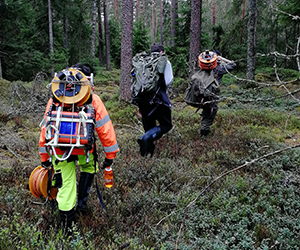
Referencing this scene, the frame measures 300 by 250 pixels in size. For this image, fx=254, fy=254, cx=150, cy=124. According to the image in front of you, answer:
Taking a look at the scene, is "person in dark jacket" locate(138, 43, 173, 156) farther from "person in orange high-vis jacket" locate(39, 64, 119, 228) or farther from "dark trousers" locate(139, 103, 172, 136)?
"person in orange high-vis jacket" locate(39, 64, 119, 228)

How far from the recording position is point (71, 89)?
316cm

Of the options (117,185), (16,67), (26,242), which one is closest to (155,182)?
(117,185)

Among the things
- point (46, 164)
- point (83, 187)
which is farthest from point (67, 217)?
point (46, 164)

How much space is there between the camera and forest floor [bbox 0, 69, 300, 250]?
3.17m

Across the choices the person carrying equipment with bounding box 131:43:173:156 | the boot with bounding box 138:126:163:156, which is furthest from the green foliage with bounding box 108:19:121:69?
the boot with bounding box 138:126:163:156

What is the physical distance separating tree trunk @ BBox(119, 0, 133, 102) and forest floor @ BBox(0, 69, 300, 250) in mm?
3620

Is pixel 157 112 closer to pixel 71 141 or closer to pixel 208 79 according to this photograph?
pixel 208 79

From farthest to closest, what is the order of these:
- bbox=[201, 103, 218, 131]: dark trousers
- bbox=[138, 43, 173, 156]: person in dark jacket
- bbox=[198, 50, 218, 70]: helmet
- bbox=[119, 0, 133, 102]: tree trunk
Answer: bbox=[119, 0, 133, 102]: tree trunk → bbox=[201, 103, 218, 131]: dark trousers → bbox=[198, 50, 218, 70]: helmet → bbox=[138, 43, 173, 156]: person in dark jacket

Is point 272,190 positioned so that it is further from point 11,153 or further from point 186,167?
point 11,153

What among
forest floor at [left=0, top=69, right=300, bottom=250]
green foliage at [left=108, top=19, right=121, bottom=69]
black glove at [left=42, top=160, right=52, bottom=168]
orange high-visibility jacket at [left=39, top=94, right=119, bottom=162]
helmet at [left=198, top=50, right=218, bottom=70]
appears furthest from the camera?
green foliage at [left=108, top=19, right=121, bottom=69]

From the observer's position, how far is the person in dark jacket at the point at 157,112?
17.1ft

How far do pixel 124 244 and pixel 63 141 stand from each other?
1458mm

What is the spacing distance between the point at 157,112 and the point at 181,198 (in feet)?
6.70

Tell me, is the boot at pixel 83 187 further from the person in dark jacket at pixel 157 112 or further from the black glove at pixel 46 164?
the person in dark jacket at pixel 157 112
